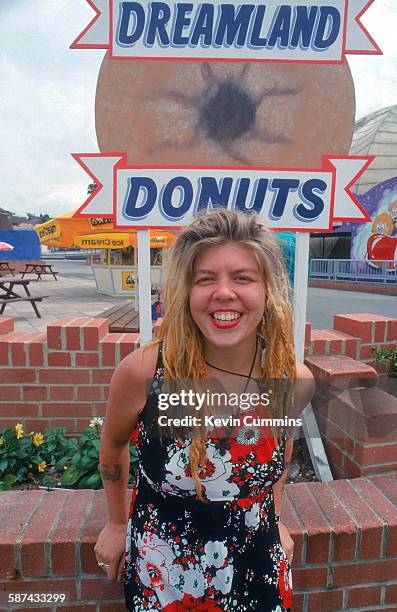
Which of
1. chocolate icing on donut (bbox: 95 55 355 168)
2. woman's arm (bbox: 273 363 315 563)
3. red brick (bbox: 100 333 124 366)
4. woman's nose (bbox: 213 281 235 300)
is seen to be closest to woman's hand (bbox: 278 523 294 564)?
woman's arm (bbox: 273 363 315 563)

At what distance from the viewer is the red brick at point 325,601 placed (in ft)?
5.17

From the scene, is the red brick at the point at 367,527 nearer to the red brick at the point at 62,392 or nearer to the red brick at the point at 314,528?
the red brick at the point at 314,528

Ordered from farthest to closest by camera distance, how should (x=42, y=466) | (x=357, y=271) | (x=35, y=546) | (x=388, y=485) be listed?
(x=357, y=271) → (x=42, y=466) → (x=388, y=485) → (x=35, y=546)

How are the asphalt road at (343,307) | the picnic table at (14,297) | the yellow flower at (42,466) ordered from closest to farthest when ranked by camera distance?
the yellow flower at (42,466), the picnic table at (14,297), the asphalt road at (343,307)

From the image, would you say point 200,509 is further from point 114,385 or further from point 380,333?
point 380,333

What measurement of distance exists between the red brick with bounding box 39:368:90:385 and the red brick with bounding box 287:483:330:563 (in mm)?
1503

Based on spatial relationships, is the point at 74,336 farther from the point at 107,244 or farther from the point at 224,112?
the point at 107,244

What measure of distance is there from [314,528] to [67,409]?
5.60 feet

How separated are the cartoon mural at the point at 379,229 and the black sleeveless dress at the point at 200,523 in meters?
18.6

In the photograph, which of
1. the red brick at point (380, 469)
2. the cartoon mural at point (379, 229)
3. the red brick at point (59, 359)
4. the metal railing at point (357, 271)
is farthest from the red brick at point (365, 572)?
the cartoon mural at point (379, 229)

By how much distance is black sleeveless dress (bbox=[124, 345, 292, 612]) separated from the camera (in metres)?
1.06

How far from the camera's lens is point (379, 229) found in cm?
1836

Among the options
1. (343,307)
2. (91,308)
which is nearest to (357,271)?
(343,307)

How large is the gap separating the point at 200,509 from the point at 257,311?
21.2 inches
